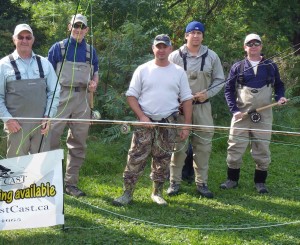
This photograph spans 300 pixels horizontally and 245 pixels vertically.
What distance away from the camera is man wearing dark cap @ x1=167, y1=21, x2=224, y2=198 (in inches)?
245

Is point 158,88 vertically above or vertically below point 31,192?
above

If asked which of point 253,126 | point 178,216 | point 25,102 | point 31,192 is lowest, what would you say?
point 178,216

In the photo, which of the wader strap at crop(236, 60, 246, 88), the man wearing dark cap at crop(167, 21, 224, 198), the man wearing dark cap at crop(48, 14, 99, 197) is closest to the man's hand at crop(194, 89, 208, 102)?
the man wearing dark cap at crop(167, 21, 224, 198)

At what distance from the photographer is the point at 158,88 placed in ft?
18.7

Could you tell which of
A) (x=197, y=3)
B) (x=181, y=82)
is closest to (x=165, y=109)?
(x=181, y=82)

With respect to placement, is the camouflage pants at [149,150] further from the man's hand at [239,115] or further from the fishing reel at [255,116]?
the fishing reel at [255,116]

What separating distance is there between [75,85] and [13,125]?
1074mm

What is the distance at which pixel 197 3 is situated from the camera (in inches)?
555

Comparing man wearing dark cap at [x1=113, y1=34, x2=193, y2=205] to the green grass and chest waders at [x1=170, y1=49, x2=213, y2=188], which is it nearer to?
chest waders at [x1=170, y1=49, x2=213, y2=188]

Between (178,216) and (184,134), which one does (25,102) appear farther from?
(178,216)

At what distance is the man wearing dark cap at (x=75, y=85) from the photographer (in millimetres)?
5988

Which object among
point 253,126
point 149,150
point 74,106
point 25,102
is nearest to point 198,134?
point 253,126

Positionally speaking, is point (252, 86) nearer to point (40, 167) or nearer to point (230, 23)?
point (40, 167)

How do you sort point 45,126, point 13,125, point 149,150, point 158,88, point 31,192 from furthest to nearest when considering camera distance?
point 149,150, point 158,88, point 45,126, point 13,125, point 31,192
